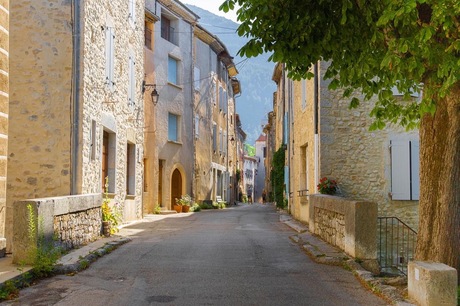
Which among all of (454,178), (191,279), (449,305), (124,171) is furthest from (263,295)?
(124,171)

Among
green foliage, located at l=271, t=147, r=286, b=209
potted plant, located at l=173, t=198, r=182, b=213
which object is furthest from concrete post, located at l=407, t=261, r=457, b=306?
potted plant, located at l=173, t=198, r=182, b=213

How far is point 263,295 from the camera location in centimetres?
675

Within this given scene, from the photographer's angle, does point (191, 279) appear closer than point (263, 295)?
No

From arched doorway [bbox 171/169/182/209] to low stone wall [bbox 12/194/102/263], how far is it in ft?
53.5

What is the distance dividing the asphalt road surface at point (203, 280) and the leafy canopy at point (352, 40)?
2.34 m

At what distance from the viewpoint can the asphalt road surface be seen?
6488 mm

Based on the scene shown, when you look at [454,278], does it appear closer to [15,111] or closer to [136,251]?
[136,251]

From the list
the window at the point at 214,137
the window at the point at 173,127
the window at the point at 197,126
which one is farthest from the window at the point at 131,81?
the window at the point at 214,137

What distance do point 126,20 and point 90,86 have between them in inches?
196

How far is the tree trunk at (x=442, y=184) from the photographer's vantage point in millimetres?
7059

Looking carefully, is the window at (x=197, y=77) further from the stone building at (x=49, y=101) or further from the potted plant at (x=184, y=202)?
the stone building at (x=49, y=101)

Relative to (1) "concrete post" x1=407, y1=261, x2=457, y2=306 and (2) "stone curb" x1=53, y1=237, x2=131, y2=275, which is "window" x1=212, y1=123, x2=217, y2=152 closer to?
(2) "stone curb" x1=53, y1=237, x2=131, y2=275

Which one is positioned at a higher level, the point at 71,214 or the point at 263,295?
the point at 71,214

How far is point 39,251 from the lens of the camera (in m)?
7.97
